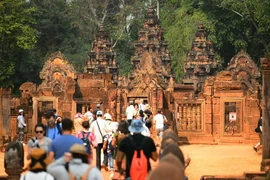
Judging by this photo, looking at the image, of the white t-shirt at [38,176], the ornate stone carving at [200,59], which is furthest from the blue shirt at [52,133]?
the ornate stone carving at [200,59]

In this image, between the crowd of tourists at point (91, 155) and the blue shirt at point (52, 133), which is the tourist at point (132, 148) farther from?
the blue shirt at point (52, 133)

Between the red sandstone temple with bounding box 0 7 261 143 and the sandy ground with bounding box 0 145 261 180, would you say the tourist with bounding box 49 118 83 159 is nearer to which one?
the sandy ground with bounding box 0 145 261 180

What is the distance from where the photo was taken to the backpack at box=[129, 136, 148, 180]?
13.3m

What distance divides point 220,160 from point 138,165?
13370 millimetres

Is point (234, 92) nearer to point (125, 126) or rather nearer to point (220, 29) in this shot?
point (125, 126)

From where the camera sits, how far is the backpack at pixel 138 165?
13.3 metres

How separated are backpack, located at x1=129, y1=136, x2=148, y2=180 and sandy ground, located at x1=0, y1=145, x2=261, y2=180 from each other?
6624 mm

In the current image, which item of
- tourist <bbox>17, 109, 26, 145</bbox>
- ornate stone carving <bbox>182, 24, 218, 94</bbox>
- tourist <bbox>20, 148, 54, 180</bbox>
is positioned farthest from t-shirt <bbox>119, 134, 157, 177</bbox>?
ornate stone carving <bbox>182, 24, 218, 94</bbox>

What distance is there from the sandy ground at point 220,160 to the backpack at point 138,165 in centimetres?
662

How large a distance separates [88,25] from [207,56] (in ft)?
81.1

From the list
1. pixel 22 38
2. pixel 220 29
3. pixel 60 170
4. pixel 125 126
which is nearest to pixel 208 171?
pixel 125 126

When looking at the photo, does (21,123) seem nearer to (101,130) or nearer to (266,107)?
(266,107)

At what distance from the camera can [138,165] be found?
1328 cm

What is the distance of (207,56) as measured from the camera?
55.1 metres
